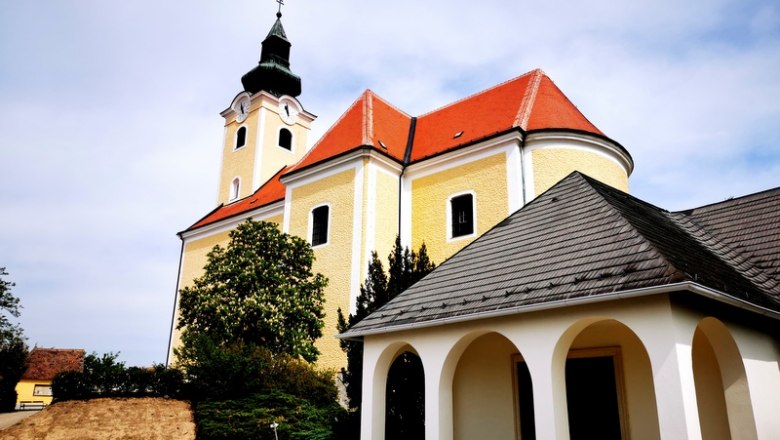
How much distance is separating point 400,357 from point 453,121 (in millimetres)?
12310

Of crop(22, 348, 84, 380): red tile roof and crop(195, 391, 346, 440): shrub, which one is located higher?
crop(22, 348, 84, 380): red tile roof

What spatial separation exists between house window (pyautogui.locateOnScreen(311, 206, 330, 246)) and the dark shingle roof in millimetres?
10937

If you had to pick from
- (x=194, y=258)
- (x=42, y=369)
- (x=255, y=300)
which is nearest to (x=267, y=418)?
(x=255, y=300)

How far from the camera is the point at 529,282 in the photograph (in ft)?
27.1

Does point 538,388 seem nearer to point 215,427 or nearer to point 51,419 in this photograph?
point 215,427

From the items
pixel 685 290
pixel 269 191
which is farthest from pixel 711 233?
pixel 269 191

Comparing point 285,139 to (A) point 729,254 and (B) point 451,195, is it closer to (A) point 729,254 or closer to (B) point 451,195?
(B) point 451,195

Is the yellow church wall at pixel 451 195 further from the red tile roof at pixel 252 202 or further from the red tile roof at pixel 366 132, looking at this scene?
the red tile roof at pixel 252 202

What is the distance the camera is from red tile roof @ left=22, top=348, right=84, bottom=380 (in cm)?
3788

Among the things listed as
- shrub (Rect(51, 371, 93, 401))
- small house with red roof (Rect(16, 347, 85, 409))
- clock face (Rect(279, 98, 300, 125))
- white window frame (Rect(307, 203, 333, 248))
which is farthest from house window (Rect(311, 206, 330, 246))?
small house with red roof (Rect(16, 347, 85, 409))

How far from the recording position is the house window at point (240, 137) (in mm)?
31688

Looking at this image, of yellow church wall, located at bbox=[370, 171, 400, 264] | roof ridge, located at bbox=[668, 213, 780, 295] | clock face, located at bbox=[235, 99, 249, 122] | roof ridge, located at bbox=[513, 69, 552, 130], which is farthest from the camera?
clock face, located at bbox=[235, 99, 249, 122]

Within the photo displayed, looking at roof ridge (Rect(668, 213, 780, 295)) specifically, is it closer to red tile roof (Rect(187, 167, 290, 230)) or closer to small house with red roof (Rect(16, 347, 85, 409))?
red tile roof (Rect(187, 167, 290, 230))

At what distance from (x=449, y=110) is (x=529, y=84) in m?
3.56
